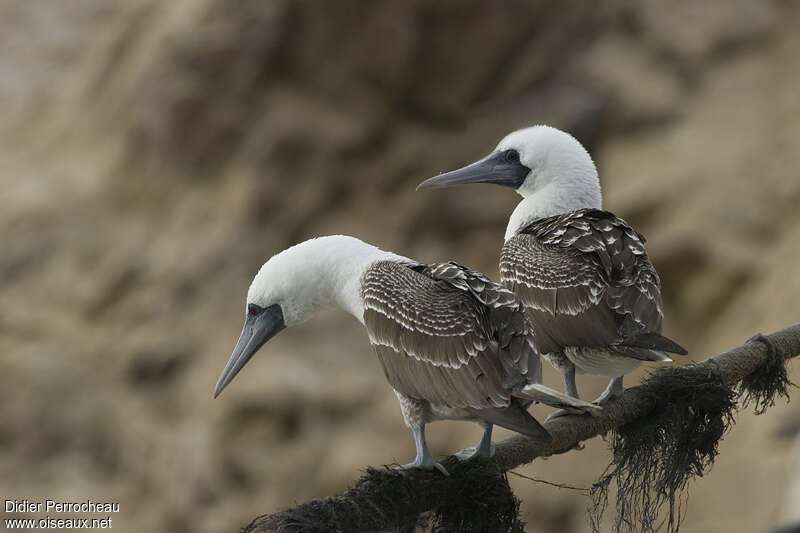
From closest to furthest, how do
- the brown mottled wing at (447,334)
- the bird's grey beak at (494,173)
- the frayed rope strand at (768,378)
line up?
the brown mottled wing at (447,334)
the frayed rope strand at (768,378)
the bird's grey beak at (494,173)

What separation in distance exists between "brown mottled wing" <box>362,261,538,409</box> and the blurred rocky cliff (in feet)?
11.2

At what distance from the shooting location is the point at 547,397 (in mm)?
1364

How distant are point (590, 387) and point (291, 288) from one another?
3.40 m

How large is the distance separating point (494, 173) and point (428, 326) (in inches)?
30.6

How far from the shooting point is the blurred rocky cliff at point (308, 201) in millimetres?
4992

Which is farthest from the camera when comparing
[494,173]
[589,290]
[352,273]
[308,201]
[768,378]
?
[308,201]

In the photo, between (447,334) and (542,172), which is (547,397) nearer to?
(447,334)

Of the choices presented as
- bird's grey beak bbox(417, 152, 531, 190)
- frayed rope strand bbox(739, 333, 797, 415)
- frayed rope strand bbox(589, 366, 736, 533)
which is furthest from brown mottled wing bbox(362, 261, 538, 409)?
frayed rope strand bbox(739, 333, 797, 415)

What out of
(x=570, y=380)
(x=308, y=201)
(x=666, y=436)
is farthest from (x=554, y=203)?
(x=308, y=201)

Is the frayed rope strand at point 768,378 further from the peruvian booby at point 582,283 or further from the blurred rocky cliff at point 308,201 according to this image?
the blurred rocky cliff at point 308,201

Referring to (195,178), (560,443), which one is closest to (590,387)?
(195,178)

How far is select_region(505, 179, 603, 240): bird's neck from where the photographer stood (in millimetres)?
2094

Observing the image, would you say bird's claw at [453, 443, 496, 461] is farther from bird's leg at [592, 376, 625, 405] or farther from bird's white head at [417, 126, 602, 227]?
bird's white head at [417, 126, 602, 227]

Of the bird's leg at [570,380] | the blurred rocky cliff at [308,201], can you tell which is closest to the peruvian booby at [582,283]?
the bird's leg at [570,380]
